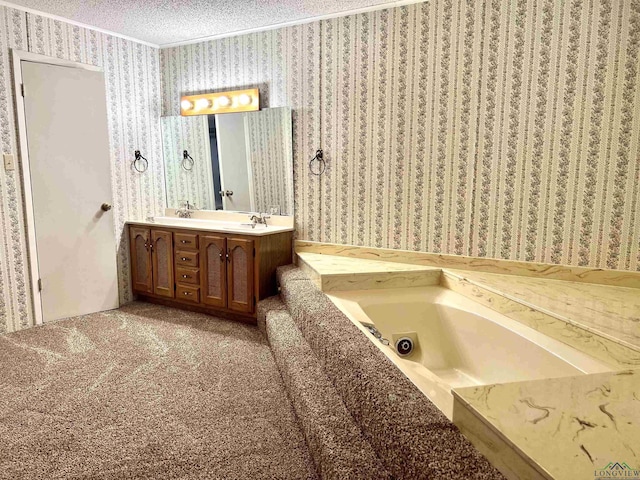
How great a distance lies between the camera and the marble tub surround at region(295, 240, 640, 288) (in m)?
2.61

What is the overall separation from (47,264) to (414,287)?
275cm

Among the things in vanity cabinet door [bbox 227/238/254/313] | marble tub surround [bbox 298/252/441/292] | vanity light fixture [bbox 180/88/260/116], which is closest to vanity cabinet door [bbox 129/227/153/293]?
vanity cabinet door [bbox 227/238/254/313]

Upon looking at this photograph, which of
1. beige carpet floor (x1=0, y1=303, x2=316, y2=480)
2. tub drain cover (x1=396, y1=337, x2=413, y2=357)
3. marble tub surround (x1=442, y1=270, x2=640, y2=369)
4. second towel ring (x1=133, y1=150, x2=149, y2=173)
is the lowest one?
beige carpet floor (x1=0, y1=303, x2=316, y2=480)

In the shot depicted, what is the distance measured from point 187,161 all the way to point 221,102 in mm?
651

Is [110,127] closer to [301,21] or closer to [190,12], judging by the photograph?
[190,12]

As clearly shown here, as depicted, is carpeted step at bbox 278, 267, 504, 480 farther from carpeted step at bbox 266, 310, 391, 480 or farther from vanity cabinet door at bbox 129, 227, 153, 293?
vanity cabinet door at bbox 129, 227, 153, 293

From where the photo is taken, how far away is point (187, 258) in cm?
358

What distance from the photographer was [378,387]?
1534 millimetres

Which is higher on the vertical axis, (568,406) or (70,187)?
(70,187)

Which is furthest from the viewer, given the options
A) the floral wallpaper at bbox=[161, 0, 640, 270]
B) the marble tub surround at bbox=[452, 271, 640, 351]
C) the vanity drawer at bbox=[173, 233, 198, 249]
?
the vanity drawer at bbox=[173, 233, 198, 249]

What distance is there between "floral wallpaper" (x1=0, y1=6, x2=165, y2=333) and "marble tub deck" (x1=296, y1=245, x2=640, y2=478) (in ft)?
10.6

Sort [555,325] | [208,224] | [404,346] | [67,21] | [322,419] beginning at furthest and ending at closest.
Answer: [208,224] → [67,21] → [404,346] → [555,325] → [322,419]

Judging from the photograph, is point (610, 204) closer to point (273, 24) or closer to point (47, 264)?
point (273, 24)

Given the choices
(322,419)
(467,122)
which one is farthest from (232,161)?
(322,419)
